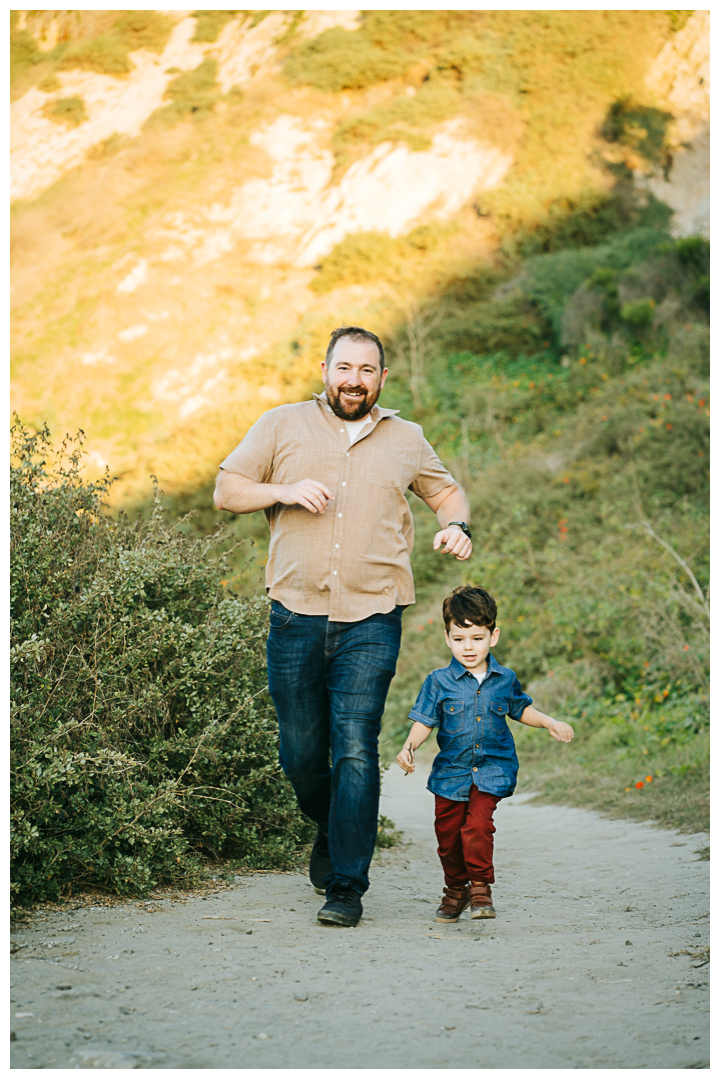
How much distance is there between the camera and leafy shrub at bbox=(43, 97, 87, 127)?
22031 millimetres

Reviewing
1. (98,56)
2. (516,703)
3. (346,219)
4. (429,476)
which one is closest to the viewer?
(516,703)

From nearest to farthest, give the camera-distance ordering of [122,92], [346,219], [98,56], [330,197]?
[346,219], [330,197], [98,56], [122,92]

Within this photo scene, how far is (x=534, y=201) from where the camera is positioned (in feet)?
65.2

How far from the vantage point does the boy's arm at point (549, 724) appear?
3297mm

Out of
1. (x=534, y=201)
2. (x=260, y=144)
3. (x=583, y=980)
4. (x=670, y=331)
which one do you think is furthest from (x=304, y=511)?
(x=260, y=144)

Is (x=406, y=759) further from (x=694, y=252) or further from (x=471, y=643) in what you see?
(x=694, y=252)

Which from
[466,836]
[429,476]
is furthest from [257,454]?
[466,836]

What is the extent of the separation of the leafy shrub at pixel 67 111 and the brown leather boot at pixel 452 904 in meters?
23.0

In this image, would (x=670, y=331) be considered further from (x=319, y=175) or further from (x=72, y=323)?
(x=72, y=323)

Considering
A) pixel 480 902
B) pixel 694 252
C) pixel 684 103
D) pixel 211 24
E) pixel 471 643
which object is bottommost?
pixel 480 902

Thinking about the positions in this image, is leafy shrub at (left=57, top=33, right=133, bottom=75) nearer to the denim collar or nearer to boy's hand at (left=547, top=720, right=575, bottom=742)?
the denim collar

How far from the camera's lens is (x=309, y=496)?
3.20m

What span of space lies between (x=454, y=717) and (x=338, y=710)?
46 centimetres

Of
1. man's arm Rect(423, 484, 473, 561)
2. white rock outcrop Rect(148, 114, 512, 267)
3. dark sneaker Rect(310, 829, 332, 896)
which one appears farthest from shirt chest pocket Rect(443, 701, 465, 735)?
white rock outcrop Rect(148, 114, 512, 267)
